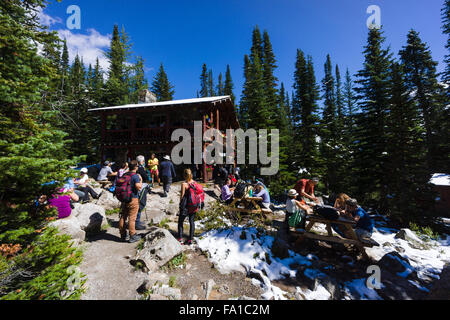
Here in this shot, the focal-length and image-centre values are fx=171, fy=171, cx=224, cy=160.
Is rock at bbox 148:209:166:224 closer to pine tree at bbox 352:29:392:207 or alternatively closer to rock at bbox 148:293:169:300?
rock at bbox 148:293:169:300

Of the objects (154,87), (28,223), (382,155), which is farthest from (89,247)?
(154,87)

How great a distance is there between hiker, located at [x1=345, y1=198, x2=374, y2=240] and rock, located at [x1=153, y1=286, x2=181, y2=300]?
16.8 ft

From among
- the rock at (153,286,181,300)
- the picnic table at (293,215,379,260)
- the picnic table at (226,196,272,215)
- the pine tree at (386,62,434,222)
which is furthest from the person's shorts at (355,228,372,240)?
the pine tree at (386,62,434,222)

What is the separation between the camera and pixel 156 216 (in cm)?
650

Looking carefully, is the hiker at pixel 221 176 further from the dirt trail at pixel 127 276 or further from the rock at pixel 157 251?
the rock at pixel 157 251

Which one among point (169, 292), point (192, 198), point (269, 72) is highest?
point (269, 72)

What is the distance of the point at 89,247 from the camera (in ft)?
14.2

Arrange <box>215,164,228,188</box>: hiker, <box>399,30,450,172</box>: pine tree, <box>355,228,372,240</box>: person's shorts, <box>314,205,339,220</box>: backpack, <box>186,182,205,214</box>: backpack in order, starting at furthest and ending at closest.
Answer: <box>399,30,450,172</box>: pine tree
<box>215,164,228,188</box>: hiker
<box>314,205,339,220</box>: backpack
<box>355,228,372,240</box>: person's shorts
<box>186,182,205,214</box>: backpack

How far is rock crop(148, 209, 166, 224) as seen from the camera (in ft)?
20.5

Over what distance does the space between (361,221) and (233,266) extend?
3.99 metres

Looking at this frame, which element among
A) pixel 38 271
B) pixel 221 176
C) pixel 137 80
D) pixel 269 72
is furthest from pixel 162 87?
pixel 38 271

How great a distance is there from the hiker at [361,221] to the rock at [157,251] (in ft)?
16.8

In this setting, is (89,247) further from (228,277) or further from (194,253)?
(228,277)

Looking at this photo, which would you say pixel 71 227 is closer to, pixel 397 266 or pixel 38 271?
Answer: pixel 38 271
